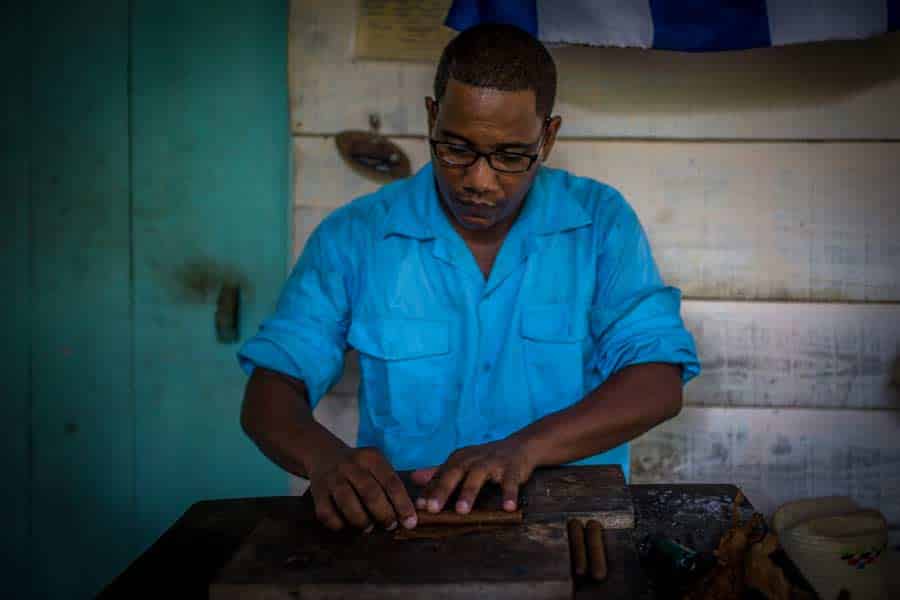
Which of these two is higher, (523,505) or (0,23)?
(0,23)

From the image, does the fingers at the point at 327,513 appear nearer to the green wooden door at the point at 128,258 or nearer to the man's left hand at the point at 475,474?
the man's left hand at the point at 475,474

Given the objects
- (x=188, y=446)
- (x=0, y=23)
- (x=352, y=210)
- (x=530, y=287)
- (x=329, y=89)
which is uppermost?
(x=0, y=23)

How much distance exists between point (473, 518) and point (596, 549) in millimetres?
199

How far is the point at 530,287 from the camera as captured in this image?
76.2 inches

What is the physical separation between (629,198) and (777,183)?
450 millimetres

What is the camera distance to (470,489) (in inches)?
51.3

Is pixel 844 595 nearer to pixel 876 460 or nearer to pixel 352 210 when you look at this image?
pixel 352 210

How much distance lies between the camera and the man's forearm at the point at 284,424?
60.3 inches

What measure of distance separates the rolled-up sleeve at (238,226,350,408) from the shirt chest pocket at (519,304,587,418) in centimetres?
48

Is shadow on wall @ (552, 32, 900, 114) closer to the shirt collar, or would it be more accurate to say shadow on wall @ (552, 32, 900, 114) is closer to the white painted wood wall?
the white painted wood wall

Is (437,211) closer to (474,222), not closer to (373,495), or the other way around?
(474,222)

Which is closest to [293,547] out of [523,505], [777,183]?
[523,505]

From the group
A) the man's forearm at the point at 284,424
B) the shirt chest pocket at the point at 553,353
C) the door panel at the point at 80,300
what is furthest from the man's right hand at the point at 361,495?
the door panel at the point at 80,300

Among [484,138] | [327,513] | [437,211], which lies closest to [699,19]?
[484,138]
